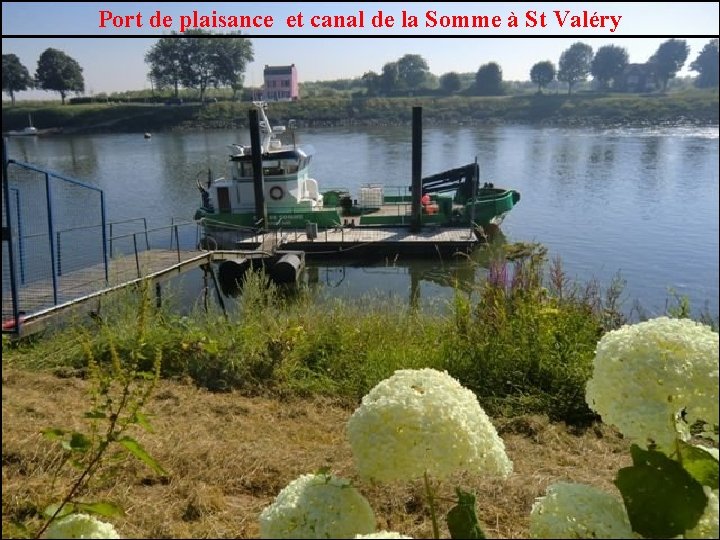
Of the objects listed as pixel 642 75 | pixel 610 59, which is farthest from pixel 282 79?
pixel 642 75

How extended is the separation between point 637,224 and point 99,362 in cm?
1798

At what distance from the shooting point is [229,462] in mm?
3561

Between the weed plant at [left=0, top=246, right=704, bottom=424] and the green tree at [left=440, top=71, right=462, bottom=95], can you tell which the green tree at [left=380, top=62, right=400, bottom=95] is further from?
the weed plant at [left=0, top=246, right=704, bottom=424]

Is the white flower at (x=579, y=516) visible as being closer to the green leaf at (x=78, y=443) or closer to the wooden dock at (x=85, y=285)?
the green leaf at (x=78, y=443)

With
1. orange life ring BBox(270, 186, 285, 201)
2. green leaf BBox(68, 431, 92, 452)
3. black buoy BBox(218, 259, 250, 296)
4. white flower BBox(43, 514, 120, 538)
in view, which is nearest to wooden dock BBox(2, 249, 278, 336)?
black buoy BBox(218, 259, 250, 296)

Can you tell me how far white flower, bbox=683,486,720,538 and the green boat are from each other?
1726 centimetres

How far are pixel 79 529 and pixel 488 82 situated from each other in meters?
98.7

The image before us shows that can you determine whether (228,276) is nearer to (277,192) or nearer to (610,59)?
(277,192)

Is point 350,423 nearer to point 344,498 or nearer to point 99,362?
point 344,498

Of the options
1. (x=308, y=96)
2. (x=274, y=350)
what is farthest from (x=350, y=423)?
(x=308, y=96)

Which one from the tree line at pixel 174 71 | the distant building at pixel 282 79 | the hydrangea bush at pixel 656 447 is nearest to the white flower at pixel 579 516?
the hydrangea bush at pixel 656 447

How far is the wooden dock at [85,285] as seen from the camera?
725cm

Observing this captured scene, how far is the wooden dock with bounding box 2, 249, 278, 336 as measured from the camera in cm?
725

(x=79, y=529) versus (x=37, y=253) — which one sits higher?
(x=79, y=529)
